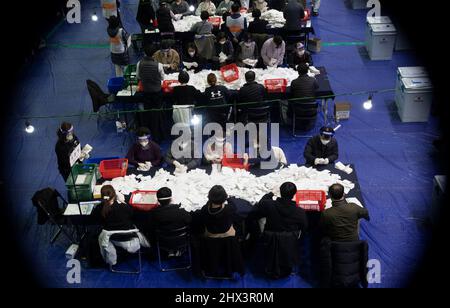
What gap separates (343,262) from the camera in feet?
22.3

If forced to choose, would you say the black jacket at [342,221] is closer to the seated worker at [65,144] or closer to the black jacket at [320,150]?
the black jacket at [320,150]

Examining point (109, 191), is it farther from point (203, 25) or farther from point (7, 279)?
point (203, 25)

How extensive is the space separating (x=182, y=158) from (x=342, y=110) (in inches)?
132

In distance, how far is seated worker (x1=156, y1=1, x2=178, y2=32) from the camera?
11.6 m

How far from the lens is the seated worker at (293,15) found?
37.0 ft

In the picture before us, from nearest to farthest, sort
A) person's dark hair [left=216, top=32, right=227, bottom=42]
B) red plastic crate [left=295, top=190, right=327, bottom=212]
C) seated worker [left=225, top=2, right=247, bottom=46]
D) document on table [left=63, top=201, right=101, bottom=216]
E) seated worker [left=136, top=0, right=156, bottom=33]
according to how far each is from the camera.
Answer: red plastic crate [left=295, top=190, right=327, bottom=212] < document on table [left=63, top=201, right=101, bottom=216] < person's dark hair [left=216, top=32, right=227, bottom=42] < seated worker [left=225, top=2, right=247, bottom=46] < seated worker [left=136, top=0, right=156, bottom=33]

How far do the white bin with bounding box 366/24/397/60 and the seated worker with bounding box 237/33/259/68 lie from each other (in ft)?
8.78

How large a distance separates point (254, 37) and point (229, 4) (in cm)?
155

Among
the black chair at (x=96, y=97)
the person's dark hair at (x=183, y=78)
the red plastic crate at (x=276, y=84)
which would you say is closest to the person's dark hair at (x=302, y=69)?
the red plastic crate at (x=276, y=84)

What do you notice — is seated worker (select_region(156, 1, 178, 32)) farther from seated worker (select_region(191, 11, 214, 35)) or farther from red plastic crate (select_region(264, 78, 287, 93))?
Answer: red plastic crate (select_region(264, 78, 287, 93))

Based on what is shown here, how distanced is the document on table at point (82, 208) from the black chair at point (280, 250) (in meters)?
2.27

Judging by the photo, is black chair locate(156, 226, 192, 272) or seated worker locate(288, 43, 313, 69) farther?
seated worker locate(288, 43, 313, 69)

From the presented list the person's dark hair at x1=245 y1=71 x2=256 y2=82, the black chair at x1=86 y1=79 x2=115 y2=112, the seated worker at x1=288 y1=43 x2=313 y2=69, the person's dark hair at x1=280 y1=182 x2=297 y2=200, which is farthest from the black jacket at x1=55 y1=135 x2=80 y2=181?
the seated worker at x1=288 y1=43 x2=313 y2=69
